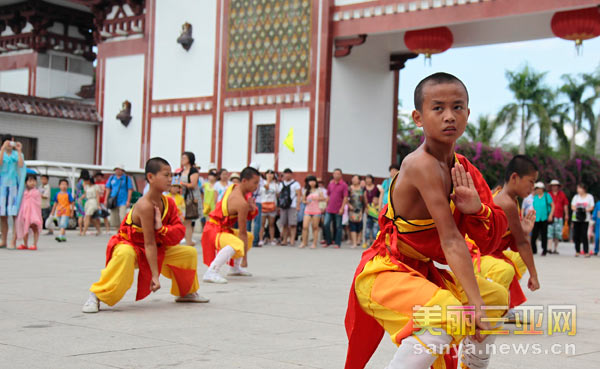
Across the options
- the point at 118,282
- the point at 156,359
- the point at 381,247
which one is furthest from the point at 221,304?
the point at 381,247

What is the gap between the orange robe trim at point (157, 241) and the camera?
20.5 ft

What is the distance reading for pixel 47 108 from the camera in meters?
21.9

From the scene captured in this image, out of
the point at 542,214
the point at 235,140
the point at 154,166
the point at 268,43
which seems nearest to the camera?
the point at 154,166

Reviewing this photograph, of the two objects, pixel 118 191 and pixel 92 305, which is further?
pixel 118 191

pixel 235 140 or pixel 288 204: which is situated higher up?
pixel 235 140

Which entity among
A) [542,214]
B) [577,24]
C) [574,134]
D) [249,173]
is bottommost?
[542,214]

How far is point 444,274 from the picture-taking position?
326cm

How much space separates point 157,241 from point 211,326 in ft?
4.25

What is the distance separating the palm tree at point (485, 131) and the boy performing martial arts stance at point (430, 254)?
3577cm

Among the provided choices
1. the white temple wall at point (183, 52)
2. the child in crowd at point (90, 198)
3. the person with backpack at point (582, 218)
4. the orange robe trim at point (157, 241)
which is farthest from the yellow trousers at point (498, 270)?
the white temple wall at point (183, 52)

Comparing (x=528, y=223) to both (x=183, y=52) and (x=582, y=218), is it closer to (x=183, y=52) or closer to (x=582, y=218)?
(x=582, y=218)

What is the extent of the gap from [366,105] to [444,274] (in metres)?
16.3

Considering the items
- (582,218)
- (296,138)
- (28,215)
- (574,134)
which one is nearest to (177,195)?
(28,215)

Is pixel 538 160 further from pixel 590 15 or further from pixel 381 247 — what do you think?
pixel 381 247
